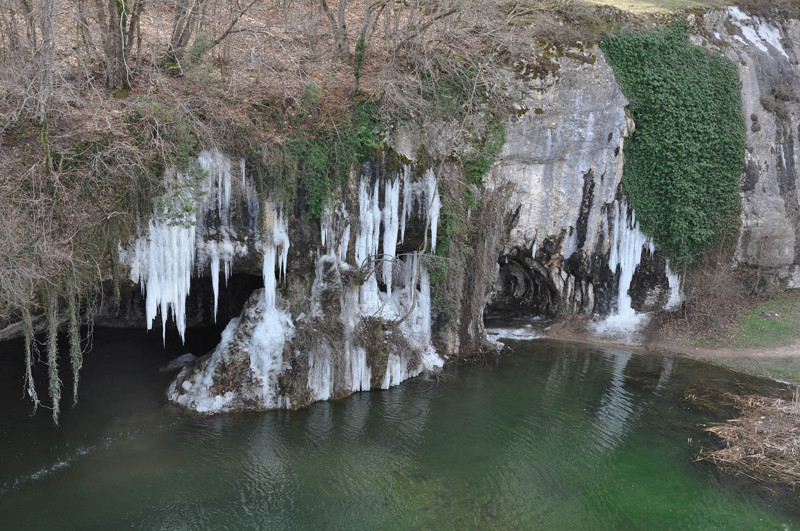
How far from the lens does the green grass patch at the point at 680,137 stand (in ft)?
56.1

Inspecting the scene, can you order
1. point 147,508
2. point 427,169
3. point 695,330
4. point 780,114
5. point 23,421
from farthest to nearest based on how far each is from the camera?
1. point 780,114
2. point 695,330
3. point 427,169
4. point 23,421
5. point 147,508

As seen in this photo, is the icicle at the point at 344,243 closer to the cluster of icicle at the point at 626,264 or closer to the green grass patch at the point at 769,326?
the cluster of icicle at the point at 626,264

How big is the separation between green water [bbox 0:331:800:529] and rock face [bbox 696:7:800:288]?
6478mm

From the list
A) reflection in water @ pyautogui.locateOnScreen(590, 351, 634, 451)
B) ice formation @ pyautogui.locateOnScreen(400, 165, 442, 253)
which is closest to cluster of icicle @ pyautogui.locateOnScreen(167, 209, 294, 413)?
ice formation @ pyautogui.locateOnScreen(400, 165, 442, 253)

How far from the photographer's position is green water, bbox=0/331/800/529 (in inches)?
390

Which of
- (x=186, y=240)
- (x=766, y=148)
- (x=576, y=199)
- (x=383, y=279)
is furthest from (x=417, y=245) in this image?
(x=766, y=148)

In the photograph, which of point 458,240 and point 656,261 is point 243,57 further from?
point 656,261

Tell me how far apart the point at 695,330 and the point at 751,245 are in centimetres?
324

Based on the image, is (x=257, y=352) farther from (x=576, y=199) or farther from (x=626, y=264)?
(x=626, y=264)

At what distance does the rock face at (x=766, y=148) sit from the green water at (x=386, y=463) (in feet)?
21.3

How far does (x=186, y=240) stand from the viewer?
1253cm

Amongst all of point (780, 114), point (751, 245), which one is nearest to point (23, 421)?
point (751, 245)

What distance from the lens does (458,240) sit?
15.3 m

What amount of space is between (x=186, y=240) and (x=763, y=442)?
11758mm
